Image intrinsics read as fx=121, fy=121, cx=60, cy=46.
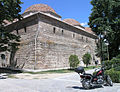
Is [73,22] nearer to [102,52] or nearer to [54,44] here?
[102,52]

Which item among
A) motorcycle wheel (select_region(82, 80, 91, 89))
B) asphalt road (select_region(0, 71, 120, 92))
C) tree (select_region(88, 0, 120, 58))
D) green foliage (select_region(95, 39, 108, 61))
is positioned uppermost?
tree (select_region(88, 0, 120, 58))

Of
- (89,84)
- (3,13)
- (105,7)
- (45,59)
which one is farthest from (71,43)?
(89,84)

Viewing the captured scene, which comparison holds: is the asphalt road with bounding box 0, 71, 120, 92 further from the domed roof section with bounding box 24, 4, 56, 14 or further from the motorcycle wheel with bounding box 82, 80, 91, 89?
the domed roof section with bounding box 24, 4, 56, 14

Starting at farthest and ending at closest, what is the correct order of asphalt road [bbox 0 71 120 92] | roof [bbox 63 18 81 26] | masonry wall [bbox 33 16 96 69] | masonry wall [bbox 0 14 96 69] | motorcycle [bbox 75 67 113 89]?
roof [bbox 63 18 81 26] → masonry wall [bbox 33 16 96 69] → masonry wall [bbox 0 14 96 69] → motorcycle [bbox 75 67 113 89] → asphalt road [bbox 0 71 120 92]

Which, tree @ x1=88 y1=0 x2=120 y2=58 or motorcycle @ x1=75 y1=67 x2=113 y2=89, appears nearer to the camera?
motorcycle @ x1=75 y1=67 x2=113 y2=89

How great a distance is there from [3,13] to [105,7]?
17.6m

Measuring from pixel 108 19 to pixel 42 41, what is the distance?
13.6 meters

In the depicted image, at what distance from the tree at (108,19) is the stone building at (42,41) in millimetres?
5258

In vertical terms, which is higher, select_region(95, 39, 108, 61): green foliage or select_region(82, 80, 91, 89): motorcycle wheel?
select_region(95, 39, 108, 61): green foliage

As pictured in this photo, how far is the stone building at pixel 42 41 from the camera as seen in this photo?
17.0m

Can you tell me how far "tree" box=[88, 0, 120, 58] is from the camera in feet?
70.3

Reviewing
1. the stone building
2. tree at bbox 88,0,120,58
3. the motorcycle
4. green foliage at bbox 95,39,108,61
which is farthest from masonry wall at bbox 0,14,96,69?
the motorcycle

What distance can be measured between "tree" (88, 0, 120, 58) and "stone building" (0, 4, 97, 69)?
17.2ft

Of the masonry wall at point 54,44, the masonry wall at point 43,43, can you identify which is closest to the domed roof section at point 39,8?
the masonry wall at point 43,43
